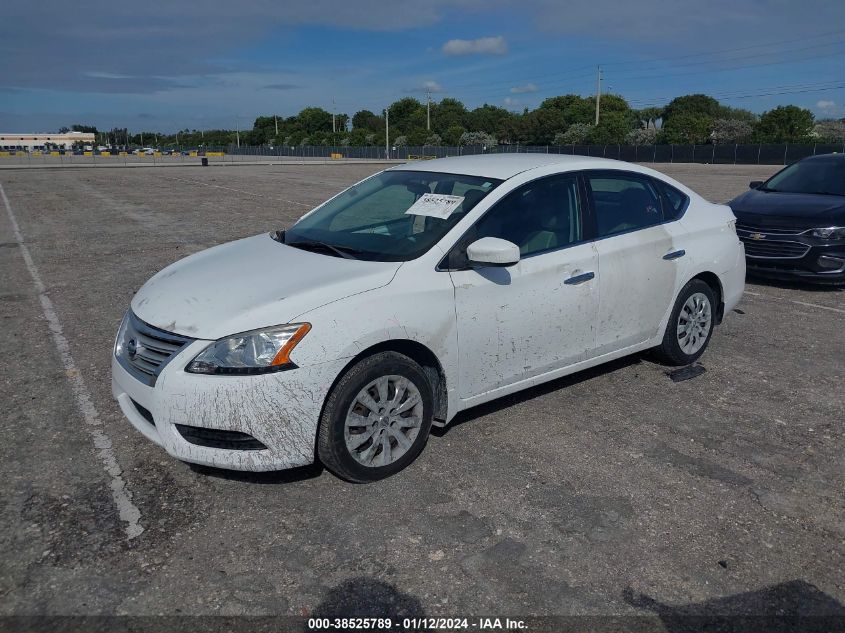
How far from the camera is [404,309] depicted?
369 centimetres

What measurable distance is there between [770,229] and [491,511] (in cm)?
631

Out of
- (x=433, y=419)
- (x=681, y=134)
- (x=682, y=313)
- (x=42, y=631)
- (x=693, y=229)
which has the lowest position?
(x=42, y=631)

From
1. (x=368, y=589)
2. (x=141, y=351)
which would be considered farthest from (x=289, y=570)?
(x=141, y=351)

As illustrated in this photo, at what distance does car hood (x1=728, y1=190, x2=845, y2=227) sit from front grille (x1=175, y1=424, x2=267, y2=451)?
7.11m

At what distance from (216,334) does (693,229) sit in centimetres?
365

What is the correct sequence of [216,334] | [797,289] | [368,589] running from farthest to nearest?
[797,289]
[216,334]
[368,589]

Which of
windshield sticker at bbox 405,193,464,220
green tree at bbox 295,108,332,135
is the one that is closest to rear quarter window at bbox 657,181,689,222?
windshield sticker at bbox 405,193,464,220

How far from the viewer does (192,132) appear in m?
195

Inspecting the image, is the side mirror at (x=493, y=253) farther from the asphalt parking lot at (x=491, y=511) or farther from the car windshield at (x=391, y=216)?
the asphalt parking lot at (x=491, y=511)

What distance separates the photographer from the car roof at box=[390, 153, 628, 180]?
461 centimetres

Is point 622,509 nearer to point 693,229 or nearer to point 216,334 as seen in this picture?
point 216,334

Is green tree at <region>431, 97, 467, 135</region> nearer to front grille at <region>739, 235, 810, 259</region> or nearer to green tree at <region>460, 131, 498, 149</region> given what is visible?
green tree at <region>460, 131, 498, 149</region>

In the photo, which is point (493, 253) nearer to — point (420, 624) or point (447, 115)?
point (420, 624)

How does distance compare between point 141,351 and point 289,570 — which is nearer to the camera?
point 289,570
